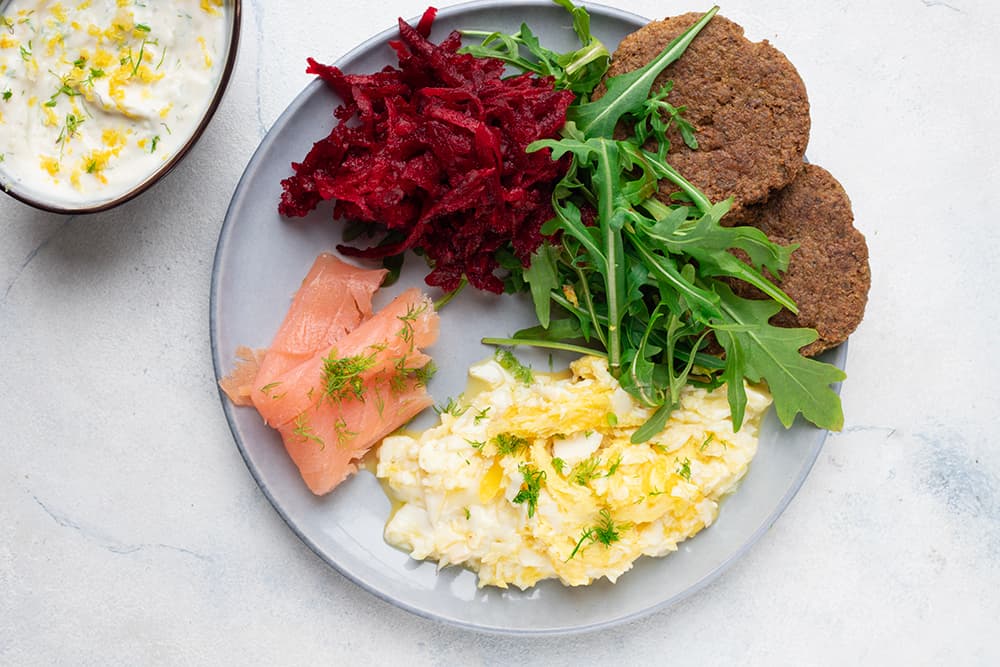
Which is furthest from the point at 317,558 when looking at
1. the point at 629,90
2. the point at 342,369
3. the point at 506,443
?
the point at 629,90

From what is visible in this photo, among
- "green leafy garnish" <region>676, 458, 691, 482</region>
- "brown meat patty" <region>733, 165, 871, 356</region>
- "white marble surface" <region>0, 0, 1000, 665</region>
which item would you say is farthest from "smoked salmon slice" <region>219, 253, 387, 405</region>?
"brown meat patty" <region>733, 165, 871, 356</region>

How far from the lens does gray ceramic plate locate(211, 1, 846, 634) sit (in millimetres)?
3016

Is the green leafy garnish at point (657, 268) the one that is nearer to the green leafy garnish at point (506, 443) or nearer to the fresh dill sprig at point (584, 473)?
the fresh dill sprig at point (584, 473)

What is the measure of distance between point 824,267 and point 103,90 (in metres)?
2.63

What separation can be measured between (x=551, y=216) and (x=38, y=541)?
97.5 inches

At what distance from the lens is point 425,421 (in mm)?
3199

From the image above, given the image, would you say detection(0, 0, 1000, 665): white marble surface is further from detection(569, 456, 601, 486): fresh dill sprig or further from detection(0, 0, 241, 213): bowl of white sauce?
detection(569, 456, 601, 486): fresh dill sprig

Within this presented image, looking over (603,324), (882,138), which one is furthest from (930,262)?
(603,324)

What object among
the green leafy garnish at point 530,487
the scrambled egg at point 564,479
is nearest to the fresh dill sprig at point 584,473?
the scrambled egg at point 564,479

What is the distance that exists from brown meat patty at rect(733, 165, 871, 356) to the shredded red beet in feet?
2.81

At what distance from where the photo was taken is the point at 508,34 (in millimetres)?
3086

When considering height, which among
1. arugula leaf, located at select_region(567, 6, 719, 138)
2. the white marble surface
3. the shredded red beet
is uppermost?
arugula leaf, located at select_region(567, 6, 719, 138)

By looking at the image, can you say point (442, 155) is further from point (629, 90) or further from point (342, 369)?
point (342, 369)

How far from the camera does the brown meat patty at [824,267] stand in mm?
2947
